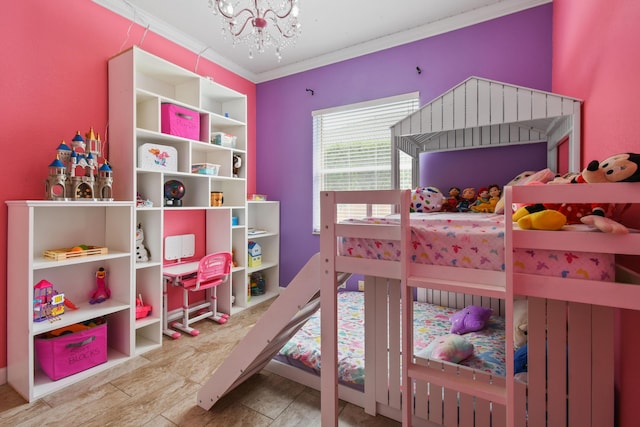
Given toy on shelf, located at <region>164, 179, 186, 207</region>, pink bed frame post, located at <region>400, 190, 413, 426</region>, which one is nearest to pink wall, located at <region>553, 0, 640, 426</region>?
pink bed frame post, located at <region>400, 190, 413, 426</region>

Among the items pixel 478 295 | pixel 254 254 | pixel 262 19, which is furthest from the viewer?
pixel 254 254

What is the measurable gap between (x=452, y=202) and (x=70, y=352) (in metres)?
3.08

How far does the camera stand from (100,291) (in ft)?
7.99

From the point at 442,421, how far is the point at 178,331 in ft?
7.75

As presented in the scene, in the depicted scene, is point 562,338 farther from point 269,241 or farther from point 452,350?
point 269,241

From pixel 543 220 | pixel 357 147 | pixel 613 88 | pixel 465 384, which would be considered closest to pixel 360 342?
pixel 465 384

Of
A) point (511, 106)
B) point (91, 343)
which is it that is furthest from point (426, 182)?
point (91, 343)

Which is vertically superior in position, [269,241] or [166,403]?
[269,241]

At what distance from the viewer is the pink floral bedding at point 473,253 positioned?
0.94 metres

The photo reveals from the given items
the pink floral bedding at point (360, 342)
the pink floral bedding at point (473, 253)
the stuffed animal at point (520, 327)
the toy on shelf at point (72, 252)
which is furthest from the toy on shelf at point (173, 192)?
the stuffed animal at point (520, 327)

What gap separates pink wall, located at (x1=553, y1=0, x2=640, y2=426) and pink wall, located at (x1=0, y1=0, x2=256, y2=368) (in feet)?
10.4

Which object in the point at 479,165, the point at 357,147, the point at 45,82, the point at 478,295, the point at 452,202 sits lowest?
the point at 478,295

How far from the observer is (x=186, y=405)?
184cm

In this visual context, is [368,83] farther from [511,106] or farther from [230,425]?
[230,425]
